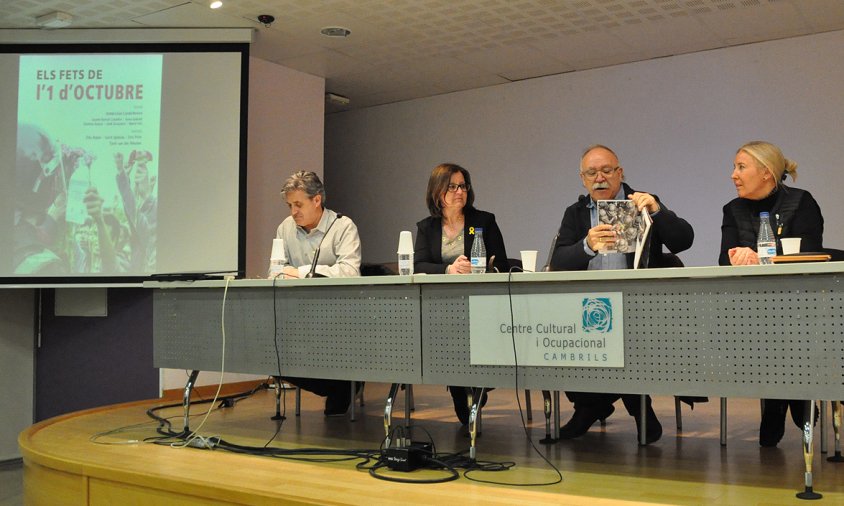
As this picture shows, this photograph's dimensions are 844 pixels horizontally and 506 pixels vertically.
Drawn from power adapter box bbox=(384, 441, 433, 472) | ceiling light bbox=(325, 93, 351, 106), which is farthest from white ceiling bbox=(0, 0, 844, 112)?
power adapter box bbox=(384, 441, 433, 472)

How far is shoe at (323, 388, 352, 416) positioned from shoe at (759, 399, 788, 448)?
202cm

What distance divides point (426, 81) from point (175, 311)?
3.85 m

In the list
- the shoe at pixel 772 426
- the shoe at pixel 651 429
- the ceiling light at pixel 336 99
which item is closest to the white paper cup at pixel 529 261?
the shoe at pixel 651 429

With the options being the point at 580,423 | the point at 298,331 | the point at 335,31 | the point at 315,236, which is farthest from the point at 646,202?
the point at 335,31

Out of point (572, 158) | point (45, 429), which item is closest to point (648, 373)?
point (45, 429)

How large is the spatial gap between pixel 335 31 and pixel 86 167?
195cm

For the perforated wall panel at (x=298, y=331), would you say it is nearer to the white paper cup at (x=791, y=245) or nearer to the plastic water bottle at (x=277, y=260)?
the plastic water bottle at (x=277, y=260)

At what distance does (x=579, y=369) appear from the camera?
251 cm

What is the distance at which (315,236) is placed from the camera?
13.1ft

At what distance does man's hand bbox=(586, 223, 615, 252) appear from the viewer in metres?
2.82

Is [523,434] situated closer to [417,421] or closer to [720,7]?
[417,421]

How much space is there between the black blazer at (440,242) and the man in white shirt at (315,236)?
326mm

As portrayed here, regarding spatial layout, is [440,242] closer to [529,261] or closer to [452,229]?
[452,229]

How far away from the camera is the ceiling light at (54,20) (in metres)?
5.15
